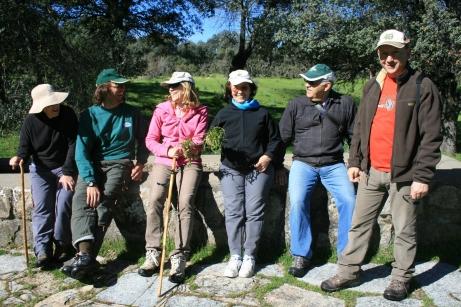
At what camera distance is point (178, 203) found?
423cm

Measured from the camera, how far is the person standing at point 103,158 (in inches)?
163

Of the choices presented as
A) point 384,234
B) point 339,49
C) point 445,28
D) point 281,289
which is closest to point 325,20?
point 339,49

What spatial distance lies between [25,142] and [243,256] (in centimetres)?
218

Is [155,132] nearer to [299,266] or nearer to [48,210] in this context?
[48,210]

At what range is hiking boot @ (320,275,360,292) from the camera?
147 inches

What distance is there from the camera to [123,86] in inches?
173

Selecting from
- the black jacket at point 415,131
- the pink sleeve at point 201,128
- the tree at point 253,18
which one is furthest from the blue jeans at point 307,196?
the tree at point 253,18

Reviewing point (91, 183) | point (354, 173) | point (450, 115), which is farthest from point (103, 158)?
point (450, 115)

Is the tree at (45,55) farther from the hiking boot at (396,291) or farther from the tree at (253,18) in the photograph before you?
the hiking boot at (396,291)

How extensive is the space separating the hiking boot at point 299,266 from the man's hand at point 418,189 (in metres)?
1.16

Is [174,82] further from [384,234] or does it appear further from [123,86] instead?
[384,234]

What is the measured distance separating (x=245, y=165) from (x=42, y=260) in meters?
1.95

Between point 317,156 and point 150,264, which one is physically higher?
point 317,156

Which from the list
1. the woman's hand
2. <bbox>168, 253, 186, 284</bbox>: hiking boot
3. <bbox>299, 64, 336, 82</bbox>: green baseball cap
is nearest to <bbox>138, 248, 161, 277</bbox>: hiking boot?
<bbox>168, 253, 186, 284</bbox>: hiking boot
